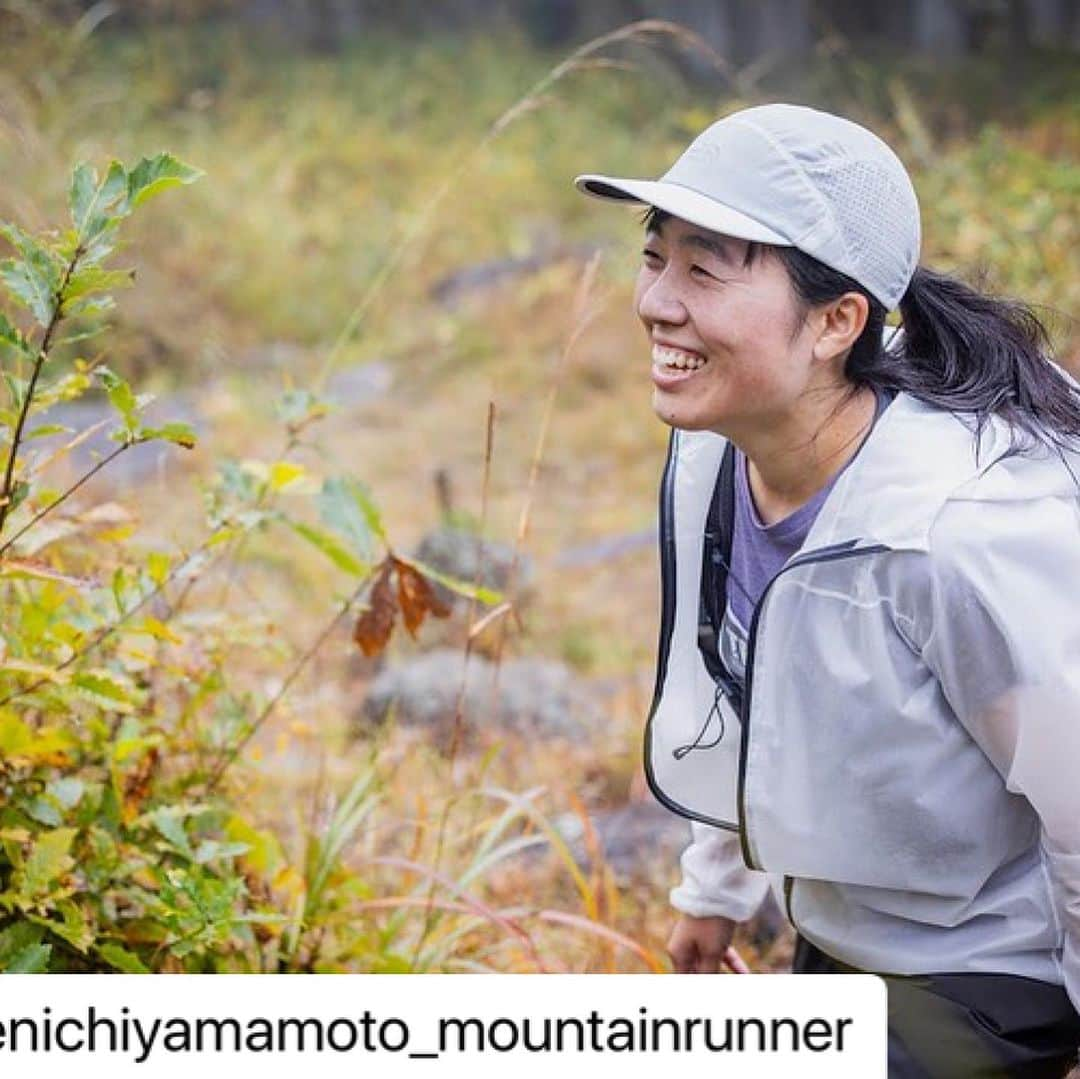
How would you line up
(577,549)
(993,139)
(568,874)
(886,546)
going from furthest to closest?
(993,139)
(577,549)
(568,874)
(886,546)

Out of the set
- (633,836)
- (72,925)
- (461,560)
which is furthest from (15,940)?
(461,560)

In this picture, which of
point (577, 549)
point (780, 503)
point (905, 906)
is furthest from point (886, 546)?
point (577, 549)

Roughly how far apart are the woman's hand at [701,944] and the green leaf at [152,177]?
1.17 m

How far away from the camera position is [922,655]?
5.46ft

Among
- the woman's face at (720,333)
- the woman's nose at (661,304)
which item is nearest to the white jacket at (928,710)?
the woman's face at (720,333)

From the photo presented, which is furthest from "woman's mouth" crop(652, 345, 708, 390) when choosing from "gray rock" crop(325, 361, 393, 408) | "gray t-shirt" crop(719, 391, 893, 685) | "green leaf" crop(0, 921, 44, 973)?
"gray rock" crop(325, 361, 393, 408)

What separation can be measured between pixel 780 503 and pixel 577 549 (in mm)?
4050

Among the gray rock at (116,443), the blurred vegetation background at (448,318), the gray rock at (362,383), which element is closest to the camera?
the blurred vegetation background at (448,318)

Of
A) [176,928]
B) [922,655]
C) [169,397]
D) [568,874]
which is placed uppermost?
[922,655]

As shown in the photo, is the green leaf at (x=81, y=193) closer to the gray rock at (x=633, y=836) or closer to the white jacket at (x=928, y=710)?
the white jacket at (x=928, y=710)

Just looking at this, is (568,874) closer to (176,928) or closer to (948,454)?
(176,928)

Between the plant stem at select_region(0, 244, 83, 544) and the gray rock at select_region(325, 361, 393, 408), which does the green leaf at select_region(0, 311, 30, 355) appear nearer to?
the plant stem at select_region(0, 244, 83, 544)

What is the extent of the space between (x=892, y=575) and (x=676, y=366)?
1.02 feet

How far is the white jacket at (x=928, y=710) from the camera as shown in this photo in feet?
5.24
